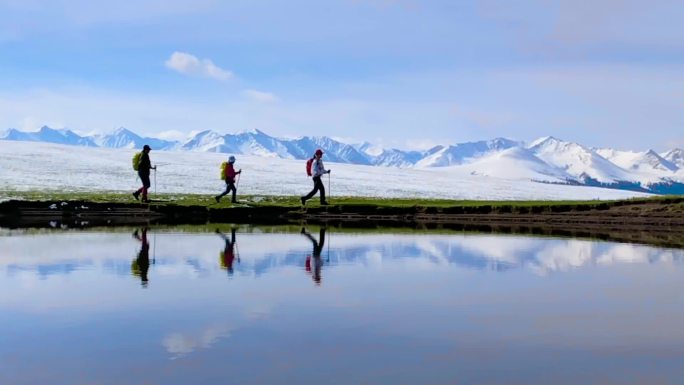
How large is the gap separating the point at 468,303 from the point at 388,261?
23.2 ft

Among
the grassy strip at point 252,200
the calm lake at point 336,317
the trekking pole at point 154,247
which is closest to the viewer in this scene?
the calm lake at point 336,317

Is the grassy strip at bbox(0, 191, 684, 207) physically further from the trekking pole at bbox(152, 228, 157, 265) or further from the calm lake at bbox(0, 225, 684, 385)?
the calm lake at bbox(0, 225, 684, 385)

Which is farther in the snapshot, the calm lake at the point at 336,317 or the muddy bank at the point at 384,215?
the muddy bank at the point at 384,215

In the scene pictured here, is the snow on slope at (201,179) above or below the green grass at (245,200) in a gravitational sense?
above

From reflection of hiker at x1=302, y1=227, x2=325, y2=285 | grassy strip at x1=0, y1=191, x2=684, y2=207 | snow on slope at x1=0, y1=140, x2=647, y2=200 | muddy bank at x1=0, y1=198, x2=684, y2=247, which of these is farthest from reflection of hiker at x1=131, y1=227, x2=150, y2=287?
snow on slope at x1=0, y1=140, x2=647, y2=200

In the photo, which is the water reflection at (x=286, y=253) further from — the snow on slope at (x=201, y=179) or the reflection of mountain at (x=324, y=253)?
the snow on slope at (x=201, y=179)

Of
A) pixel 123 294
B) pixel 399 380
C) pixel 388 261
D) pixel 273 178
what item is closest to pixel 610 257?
pixel 388 261

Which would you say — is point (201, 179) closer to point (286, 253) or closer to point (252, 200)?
point (252, 200)

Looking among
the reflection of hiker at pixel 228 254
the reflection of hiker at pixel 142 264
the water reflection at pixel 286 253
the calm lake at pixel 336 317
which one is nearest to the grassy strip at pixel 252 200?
the water reflection at pixel 286 253

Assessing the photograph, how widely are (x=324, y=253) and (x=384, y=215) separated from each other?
2365 centimetres

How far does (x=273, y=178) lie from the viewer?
77.8 metres

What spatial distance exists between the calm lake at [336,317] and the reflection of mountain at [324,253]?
13 centimetres

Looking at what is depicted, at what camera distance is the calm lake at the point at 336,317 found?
1085cm

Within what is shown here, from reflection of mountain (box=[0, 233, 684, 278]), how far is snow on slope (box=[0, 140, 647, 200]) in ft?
81.0
